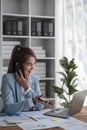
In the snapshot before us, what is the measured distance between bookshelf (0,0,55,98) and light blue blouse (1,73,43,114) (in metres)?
1.58

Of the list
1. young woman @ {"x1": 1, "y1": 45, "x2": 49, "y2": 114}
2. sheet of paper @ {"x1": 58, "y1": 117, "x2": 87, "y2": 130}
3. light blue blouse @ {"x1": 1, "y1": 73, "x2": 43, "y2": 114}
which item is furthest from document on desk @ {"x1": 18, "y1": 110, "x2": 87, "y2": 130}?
young woman @ {"x1": 1, "y1": 45, "x2": 49, "y2": 114}

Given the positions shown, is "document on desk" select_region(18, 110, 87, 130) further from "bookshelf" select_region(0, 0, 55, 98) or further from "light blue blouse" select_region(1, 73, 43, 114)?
"bookshelf" select_region(0, 0, 55, 98)

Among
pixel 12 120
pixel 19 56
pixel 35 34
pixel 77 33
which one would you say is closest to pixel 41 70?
pixel 35 34

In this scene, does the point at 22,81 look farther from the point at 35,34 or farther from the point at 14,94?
the point at 35,34

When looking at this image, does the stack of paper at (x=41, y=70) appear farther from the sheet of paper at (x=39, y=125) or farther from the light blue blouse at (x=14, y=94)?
the sheet of paper at (x=39, y=125)

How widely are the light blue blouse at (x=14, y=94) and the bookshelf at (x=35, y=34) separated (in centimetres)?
158

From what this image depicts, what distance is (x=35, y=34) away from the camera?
14.8 ft

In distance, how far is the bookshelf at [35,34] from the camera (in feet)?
14.3

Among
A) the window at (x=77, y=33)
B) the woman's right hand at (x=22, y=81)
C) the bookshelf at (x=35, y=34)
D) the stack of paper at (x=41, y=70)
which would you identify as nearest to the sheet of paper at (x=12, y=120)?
the woman's right hand at (x=22, y=81)

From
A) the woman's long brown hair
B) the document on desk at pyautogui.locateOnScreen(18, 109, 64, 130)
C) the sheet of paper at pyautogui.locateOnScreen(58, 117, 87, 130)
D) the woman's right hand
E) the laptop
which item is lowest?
the sheet of paper at pyautogui.locateOnScreen(58, 117, 87, 130)

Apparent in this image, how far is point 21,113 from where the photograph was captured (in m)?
2.41

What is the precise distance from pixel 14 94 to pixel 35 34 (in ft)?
6.58

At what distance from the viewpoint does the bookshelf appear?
4355mm

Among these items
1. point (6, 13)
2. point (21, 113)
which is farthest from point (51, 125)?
point (6, 13)
